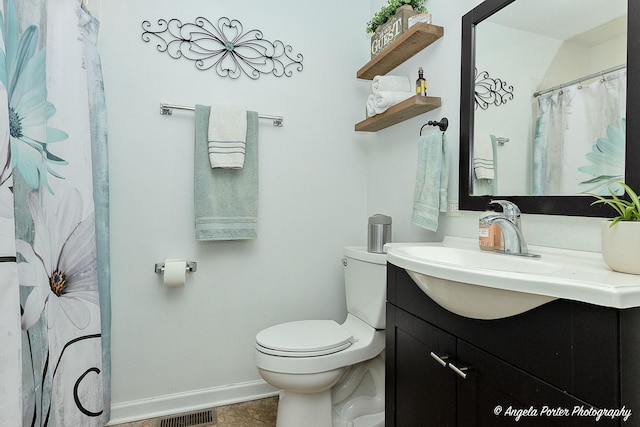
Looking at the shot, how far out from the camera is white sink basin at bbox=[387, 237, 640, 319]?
55 centimetres

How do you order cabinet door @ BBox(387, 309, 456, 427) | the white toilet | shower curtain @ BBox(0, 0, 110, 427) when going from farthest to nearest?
the white toilet
cabinet door @ BBox(387, 309, 456, 427)
shower curtain @ BBox(0, 0, 110, 427)

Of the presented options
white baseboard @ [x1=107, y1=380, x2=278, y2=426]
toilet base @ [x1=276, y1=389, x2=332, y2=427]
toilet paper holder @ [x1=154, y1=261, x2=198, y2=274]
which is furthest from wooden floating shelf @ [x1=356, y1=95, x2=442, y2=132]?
white baseboard @ [x1=107, y1=380, x2=278, y2=426]

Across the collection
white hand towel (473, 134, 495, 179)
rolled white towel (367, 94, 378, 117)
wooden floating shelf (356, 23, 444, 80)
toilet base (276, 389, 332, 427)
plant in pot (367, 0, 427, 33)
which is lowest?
toilet base (276, 389, 332, 427)

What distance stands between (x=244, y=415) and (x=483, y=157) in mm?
1586

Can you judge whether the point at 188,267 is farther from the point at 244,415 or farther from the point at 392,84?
the point at 392,84

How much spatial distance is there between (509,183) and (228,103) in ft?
4.49

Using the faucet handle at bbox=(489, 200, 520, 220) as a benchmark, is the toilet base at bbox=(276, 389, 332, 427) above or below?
below

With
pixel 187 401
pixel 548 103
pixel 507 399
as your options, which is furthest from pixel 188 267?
pixel 548 103

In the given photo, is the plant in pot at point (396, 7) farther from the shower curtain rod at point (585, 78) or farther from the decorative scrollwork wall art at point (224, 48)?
the shower curtain rod at point (585, 78)


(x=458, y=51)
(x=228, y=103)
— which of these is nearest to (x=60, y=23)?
(x=228, y=103)

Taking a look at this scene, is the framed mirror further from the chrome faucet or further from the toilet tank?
the toilet tank

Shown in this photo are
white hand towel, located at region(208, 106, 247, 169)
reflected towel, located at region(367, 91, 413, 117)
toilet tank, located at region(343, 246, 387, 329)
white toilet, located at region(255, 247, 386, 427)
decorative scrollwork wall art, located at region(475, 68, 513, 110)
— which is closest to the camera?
decorative scrollwork wall art, located at region(475, 68, 513, 110)

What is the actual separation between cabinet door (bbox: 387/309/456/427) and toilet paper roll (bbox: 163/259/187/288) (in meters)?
1.06

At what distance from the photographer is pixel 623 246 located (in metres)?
0.70
